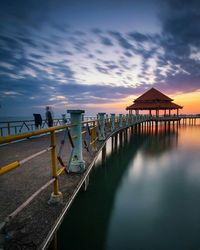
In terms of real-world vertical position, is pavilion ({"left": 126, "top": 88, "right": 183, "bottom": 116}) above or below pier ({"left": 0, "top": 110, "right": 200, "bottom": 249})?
above

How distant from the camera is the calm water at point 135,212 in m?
4.11

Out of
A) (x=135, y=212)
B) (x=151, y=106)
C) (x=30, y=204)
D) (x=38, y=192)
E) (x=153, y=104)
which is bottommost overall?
(x=135, y=212)

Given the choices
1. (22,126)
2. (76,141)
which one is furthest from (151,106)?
(76,141)

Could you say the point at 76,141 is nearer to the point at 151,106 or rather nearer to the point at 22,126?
the point at 22,126

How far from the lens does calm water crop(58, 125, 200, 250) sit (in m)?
4.11

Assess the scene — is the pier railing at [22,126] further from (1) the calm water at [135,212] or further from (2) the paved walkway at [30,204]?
(1) the calm water at [135,212]

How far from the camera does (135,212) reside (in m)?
5.56

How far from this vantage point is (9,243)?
6.52ft

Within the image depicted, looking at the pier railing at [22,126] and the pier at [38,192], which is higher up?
the pier railing at [22,126]

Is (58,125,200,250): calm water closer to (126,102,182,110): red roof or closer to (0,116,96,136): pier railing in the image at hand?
(0,116,96,136): pier railing

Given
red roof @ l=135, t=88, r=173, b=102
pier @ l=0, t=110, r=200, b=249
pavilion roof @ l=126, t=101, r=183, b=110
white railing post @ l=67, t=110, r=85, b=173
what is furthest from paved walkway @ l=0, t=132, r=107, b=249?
red roof @ l=135, t=88, r=173, b=102

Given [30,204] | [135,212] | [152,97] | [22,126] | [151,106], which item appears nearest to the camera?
[30,204]

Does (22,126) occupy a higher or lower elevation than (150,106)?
lower

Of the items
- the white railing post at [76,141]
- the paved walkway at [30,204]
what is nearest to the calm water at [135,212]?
the paved walkway at [30,204]
